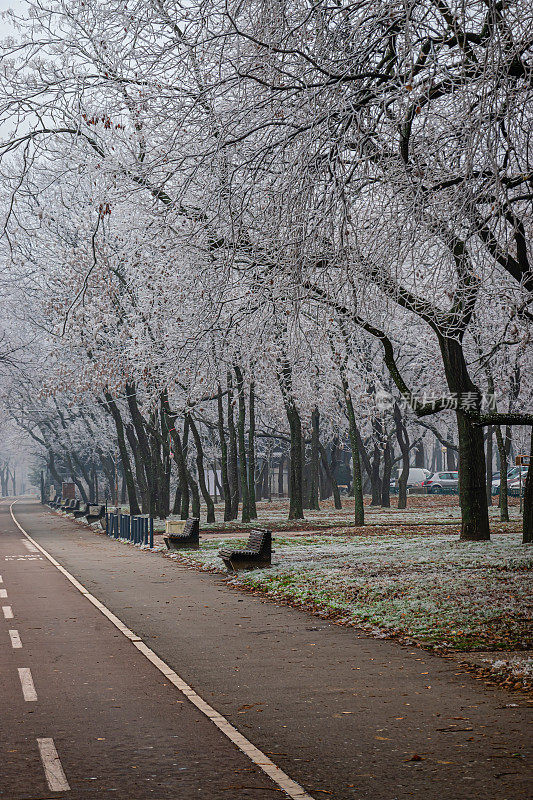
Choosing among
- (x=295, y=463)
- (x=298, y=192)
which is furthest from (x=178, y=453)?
(x=298, y=192)

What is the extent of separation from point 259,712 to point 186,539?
18.0 m

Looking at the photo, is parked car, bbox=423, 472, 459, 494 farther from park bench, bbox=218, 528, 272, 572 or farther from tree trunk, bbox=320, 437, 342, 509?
park bench, bbox=218, 528, 272, 572

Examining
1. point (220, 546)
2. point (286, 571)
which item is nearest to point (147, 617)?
point (286, 571)

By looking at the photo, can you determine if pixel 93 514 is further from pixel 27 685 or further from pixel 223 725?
pixel 223 725

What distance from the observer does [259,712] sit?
27.3 feet

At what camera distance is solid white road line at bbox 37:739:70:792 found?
6.27 metres

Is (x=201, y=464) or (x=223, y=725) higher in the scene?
(x=201, y=464)

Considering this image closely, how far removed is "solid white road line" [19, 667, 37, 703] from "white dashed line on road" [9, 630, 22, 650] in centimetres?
Result: 150

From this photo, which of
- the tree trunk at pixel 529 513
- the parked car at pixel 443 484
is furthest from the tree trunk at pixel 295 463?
the parked car at pixel 443 484

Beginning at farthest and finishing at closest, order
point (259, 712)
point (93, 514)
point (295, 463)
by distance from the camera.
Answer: point (93, 514) < point (295, 463) < point (259, 712)

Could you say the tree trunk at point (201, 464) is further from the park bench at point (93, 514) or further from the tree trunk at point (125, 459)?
the park bench at point (93, 514)

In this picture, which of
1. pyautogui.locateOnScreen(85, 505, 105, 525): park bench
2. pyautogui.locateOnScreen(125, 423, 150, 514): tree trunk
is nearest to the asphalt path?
pyautogui.locateOnScreen(85, 505, 105, 525): park bench

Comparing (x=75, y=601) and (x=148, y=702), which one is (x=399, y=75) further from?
(x=75, y=601)

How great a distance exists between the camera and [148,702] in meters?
8.77
